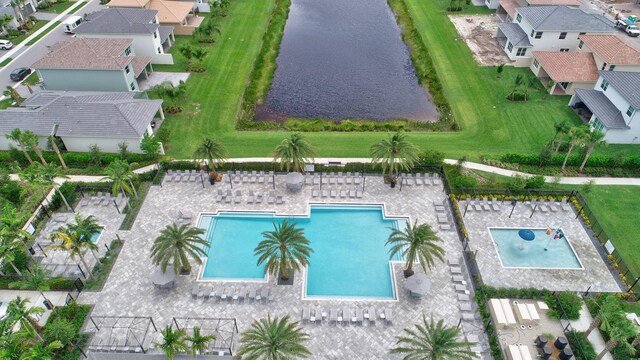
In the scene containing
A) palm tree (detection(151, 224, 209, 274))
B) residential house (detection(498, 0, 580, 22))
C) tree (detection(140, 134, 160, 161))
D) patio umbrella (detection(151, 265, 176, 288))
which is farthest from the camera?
residential house (detection(498, 0, 580, 22))

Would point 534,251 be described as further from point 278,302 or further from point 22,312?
point 22,312

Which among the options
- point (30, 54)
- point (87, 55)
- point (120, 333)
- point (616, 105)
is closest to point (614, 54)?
point (616, 105)

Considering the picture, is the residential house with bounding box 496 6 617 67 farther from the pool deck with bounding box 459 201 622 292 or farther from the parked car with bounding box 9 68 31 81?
the parked car with bounding box 9 68 31 81

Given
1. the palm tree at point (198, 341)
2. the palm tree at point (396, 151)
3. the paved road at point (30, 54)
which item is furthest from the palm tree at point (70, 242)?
the paved road at point (30, 54)

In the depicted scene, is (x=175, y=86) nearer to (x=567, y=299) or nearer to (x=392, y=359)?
(x=392, y=359)

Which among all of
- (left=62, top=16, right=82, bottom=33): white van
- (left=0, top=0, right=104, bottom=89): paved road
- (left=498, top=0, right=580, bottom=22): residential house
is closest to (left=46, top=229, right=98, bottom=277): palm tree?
(left=0, top=0, right=104, bottom=89): paved road

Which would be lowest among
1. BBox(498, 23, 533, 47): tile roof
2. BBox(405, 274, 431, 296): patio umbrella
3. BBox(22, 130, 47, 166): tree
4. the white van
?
BBox(405, 274, 431, 296): patio umbrella

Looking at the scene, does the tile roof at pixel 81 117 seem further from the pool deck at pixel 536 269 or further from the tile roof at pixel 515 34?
the tile roof at pixel 515 34
